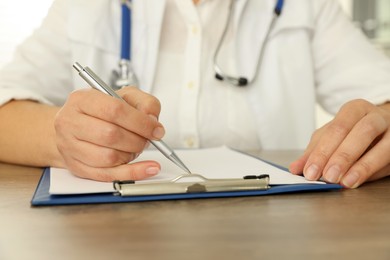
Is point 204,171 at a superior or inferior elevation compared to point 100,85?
inferior

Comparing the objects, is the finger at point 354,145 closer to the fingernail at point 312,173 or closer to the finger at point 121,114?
the fingernail at point 312,173

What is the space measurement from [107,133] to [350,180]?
25 cm

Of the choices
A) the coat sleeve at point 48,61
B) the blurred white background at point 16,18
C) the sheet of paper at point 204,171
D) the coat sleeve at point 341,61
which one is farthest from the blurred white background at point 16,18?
the sheet of paper at point 204,171

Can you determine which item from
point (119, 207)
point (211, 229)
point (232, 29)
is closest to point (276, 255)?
point (211, 229)

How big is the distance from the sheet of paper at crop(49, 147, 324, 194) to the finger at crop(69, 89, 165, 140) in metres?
0.05

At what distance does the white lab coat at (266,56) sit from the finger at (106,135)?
0.47 meters

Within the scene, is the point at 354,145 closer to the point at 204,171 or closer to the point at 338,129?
the point at 338,129

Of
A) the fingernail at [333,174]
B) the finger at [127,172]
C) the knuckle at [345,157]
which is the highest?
the finger at [127,172]

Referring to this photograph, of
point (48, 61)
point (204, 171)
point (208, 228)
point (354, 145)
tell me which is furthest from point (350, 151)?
point (48, 61)

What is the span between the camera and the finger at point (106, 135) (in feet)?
2.02

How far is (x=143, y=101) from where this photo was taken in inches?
25.2

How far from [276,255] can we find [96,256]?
4.3 inches

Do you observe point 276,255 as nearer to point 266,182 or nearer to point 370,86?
point 266,182

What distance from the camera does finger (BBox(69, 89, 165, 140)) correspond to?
603 mm
